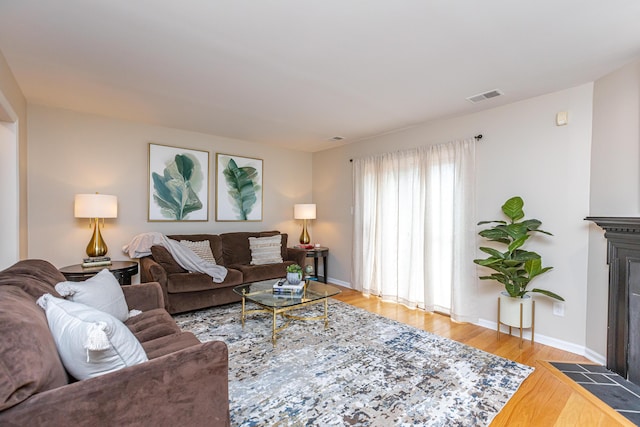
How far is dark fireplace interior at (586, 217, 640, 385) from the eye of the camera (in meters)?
2.18

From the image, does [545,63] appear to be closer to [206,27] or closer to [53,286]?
[206,27]

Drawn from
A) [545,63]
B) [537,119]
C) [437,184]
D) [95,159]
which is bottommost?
[437,184]

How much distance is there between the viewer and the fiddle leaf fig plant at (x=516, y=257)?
106 inches

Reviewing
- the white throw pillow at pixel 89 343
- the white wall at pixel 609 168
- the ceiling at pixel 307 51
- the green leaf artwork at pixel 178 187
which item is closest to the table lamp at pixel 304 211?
the green leaf artwork at pixel 178 187

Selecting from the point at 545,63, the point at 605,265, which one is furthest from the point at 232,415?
the point at 545,63

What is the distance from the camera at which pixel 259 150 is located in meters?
5.08

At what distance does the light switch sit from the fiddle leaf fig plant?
2.53ft

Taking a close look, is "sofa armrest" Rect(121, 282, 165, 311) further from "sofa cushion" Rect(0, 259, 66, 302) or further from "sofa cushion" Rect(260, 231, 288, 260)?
"sofa cushion" Rect(260, 231, 288, 260)

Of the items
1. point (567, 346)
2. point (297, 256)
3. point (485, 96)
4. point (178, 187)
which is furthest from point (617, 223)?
point (178, 187)

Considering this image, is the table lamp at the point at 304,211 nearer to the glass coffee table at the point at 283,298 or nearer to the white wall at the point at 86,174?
the white wall at the point at 86,174

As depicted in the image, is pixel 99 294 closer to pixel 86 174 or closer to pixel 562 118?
pixel 86 174

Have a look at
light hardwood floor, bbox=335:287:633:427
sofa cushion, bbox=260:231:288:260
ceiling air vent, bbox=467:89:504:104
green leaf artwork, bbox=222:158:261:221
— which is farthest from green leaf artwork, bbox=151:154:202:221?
ceiling air vent, bbox=467:89:504:104

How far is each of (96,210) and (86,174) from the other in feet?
2.33

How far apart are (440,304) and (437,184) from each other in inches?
60.1
